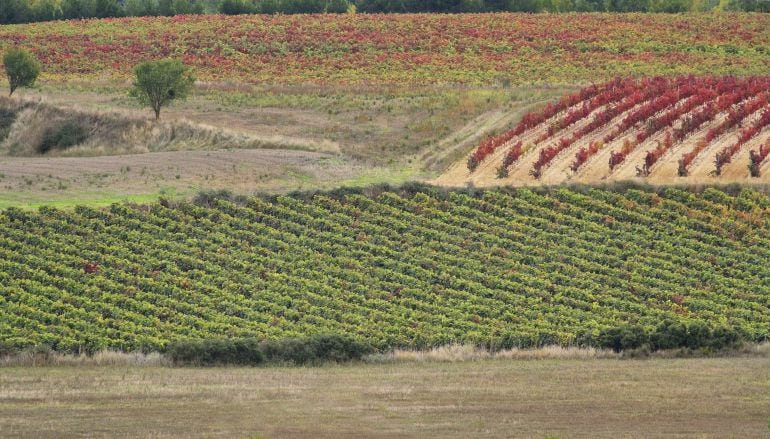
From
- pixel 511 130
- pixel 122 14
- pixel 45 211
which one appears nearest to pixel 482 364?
pixel 45 211

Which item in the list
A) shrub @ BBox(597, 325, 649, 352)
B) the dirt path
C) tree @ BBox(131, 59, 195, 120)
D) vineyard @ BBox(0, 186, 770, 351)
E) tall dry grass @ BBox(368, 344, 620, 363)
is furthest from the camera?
tree @ BBox(131, 59, 195, 120)

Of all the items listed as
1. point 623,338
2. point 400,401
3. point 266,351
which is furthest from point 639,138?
point 400,401

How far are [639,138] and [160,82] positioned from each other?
23531 mm

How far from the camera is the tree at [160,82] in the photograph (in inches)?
2643

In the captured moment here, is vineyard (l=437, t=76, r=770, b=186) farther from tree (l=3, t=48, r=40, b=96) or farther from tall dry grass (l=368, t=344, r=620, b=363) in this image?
tree (l=3, t=48, r=40, b=96)

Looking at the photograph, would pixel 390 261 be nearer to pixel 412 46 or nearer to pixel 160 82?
pixel 160 82

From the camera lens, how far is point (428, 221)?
4641 centimetres

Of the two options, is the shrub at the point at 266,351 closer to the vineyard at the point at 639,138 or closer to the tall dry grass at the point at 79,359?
the tall dry grass at the point at 79,359

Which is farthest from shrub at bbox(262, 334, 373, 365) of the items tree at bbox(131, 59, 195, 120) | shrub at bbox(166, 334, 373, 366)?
tree at bbox(131, 59, 195, 120)

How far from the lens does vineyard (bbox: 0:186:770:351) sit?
121 feet

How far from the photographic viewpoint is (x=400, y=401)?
28.0m

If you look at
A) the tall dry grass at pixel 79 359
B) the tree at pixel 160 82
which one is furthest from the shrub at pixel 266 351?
the tree at pixel 160 82

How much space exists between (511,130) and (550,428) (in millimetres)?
35065

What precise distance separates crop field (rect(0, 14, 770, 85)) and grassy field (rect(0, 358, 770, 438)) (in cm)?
4896
